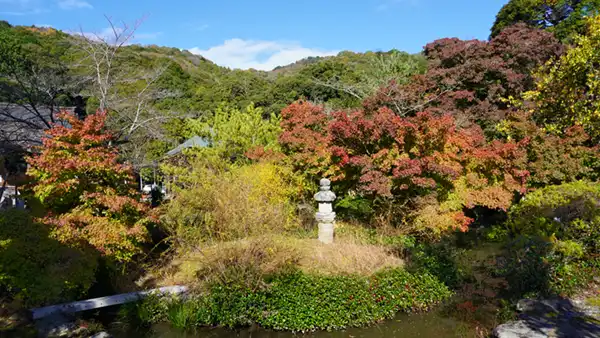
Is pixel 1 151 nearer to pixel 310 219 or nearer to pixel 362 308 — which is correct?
pixel 310 219

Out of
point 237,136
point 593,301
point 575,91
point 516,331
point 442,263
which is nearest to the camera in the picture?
point 516,331

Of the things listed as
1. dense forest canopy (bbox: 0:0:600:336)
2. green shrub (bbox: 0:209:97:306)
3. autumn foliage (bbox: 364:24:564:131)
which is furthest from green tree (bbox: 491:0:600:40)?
green shrub (bbox: 0:209:97:306)

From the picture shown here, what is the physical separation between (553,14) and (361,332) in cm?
1928

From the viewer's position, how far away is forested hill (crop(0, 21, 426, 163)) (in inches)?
449

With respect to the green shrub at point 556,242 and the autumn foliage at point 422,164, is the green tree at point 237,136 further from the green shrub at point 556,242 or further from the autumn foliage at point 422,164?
the green shrub at point 556,242

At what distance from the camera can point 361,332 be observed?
21.8 feet

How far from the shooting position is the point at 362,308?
683 cm

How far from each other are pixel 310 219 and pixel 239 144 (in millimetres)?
4261

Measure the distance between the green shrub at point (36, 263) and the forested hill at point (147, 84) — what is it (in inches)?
211

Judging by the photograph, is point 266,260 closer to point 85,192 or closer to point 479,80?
point 85,192

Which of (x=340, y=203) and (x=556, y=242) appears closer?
(x=556, y=242)

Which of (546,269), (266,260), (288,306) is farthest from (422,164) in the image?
(288,306)

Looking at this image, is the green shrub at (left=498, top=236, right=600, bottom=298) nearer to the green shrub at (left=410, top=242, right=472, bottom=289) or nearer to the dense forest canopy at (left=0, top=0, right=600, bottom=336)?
the dense forest canopy at (left=0, top=0, right=600, bottom=336)

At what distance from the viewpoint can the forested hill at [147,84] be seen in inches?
449
